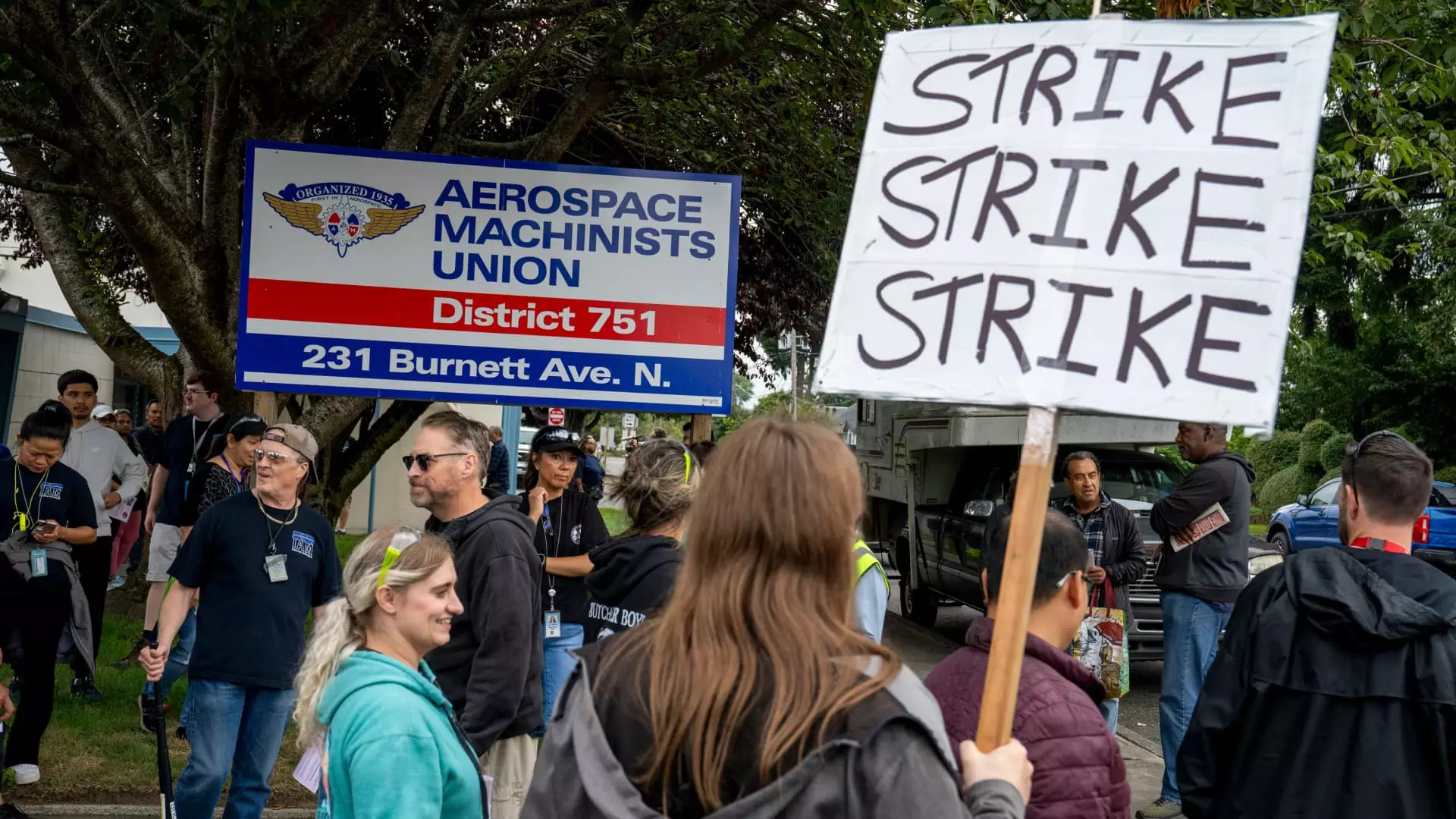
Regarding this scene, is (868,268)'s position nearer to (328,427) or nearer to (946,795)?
(946,795)

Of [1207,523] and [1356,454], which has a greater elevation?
[1356,454]

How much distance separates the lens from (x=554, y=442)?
6.05 m

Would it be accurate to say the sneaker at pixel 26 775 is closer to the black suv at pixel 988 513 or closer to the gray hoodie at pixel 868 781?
the gray hoodie at pixel 868 781

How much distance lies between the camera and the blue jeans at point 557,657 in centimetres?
566

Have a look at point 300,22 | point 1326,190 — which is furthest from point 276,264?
point 1326,190

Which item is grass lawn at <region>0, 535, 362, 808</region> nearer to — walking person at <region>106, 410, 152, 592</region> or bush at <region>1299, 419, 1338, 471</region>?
walking person at <region>106, 410, 152, 592</region>

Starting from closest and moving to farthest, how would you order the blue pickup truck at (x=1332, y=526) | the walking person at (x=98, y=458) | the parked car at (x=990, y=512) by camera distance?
1. the walking person at (x=98, y=458)
2. the parked car at (x=990, y=512)
3. the blue pickup truck at (x=1332, y=526)

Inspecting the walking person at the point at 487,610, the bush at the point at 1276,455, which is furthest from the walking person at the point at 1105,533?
the bush at the point at 1276,455

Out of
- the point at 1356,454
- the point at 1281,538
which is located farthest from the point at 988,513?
the point at 1281,538

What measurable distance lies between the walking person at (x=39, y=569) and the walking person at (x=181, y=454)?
→ 0.61 metres

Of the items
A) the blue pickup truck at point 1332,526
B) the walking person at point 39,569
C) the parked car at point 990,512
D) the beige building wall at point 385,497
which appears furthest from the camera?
the beige building wall at point 385,497

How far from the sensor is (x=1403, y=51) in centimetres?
635

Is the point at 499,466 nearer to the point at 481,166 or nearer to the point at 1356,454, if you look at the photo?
the point at 481,166

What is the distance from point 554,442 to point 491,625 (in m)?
2.44
